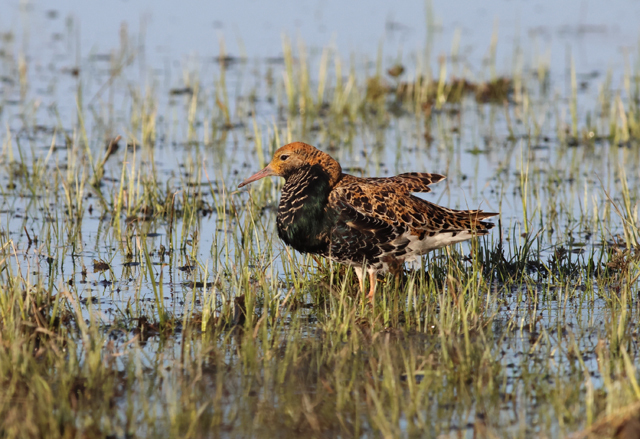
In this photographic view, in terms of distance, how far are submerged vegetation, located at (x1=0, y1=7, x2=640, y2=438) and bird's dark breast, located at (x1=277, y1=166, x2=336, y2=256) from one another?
0.31 meters

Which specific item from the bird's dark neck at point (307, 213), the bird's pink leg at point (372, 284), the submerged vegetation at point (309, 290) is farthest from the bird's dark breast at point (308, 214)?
the bird's pink leg at point (372, 284)

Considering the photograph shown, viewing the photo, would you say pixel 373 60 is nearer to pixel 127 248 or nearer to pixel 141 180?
pixel 141 180

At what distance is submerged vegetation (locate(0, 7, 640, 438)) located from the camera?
453 cm

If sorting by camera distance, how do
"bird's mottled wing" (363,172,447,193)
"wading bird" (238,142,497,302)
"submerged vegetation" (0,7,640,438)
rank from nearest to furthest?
"submerged vegetation" (0,7,640,438) < "wading bird" (238,142,497,302) < "bird's mottled wing" (363,172,447,193)

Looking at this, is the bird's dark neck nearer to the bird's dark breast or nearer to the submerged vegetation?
the bird's dark breast

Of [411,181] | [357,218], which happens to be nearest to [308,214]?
[357,218]

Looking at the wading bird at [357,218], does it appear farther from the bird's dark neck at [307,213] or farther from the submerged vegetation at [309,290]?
the submerged vegetation at [309,290]

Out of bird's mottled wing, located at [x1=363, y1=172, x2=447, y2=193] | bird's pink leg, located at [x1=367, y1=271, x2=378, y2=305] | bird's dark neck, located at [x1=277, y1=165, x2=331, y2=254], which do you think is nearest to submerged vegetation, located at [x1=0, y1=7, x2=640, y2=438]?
bird's pink leg, located at [x1=367, y1=271, x2=378, y2=305]

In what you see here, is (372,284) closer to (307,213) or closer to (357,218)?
(357,218)

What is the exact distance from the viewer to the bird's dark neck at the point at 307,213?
638cm

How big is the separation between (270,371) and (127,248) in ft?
9.57

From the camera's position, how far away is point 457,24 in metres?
19.4

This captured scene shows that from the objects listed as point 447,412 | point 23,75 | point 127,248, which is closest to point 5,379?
point 447,412

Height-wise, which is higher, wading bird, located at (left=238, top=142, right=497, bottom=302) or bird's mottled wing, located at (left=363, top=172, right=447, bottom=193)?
bird's mottled wing, located at (left=363, top=172, right=447, bottom=193)
